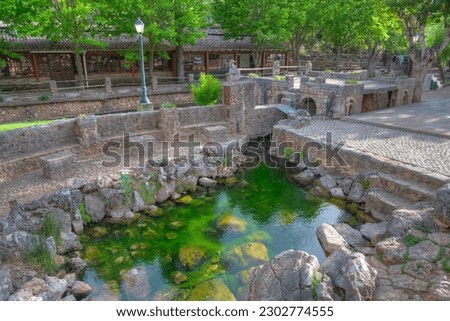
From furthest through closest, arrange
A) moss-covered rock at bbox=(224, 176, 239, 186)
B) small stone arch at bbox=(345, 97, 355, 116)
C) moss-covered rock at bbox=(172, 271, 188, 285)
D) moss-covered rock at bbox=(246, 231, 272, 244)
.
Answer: small stone arch at bbox=(345, 97, 355, 116), moss-covered rock at bbox=(224, 176, 239, 186), moss-covered rock at bbox=(246, 231, 272, 244), moss-covered rock at bbox=(172, 271, 188, 285)

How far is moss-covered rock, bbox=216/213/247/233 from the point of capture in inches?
461

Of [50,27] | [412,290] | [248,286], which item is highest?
[50,27]

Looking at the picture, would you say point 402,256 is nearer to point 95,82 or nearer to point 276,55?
point 95,82

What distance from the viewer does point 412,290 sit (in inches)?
293

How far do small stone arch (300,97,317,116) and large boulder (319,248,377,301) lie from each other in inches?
600

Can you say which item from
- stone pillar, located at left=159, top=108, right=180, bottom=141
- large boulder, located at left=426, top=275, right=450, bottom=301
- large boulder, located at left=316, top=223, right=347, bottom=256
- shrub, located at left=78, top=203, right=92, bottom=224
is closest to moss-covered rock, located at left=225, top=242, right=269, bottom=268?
large boulder, located at left=316, top=223, right=347, bottom=256

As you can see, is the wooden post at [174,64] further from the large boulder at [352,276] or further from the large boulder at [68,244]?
the large boulder at [352,276]

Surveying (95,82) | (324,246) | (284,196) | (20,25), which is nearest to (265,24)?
(95,82)

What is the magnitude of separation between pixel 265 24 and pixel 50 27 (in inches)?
644

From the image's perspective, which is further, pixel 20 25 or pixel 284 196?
pixel 20 25

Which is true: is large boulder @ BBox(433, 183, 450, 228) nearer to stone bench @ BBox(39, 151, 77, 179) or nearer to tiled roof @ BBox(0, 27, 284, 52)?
stone bench @ BBox(39, 151, 77, 179)

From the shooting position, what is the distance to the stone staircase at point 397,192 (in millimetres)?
11305

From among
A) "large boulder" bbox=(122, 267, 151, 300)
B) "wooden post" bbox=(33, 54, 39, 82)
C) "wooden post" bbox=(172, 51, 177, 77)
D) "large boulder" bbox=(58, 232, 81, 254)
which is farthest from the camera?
"wooden post" bbox=(172, 51, 177, 77)

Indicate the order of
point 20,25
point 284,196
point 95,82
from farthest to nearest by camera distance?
1. point 95,82
2. point 20,25
3. point 284,196
